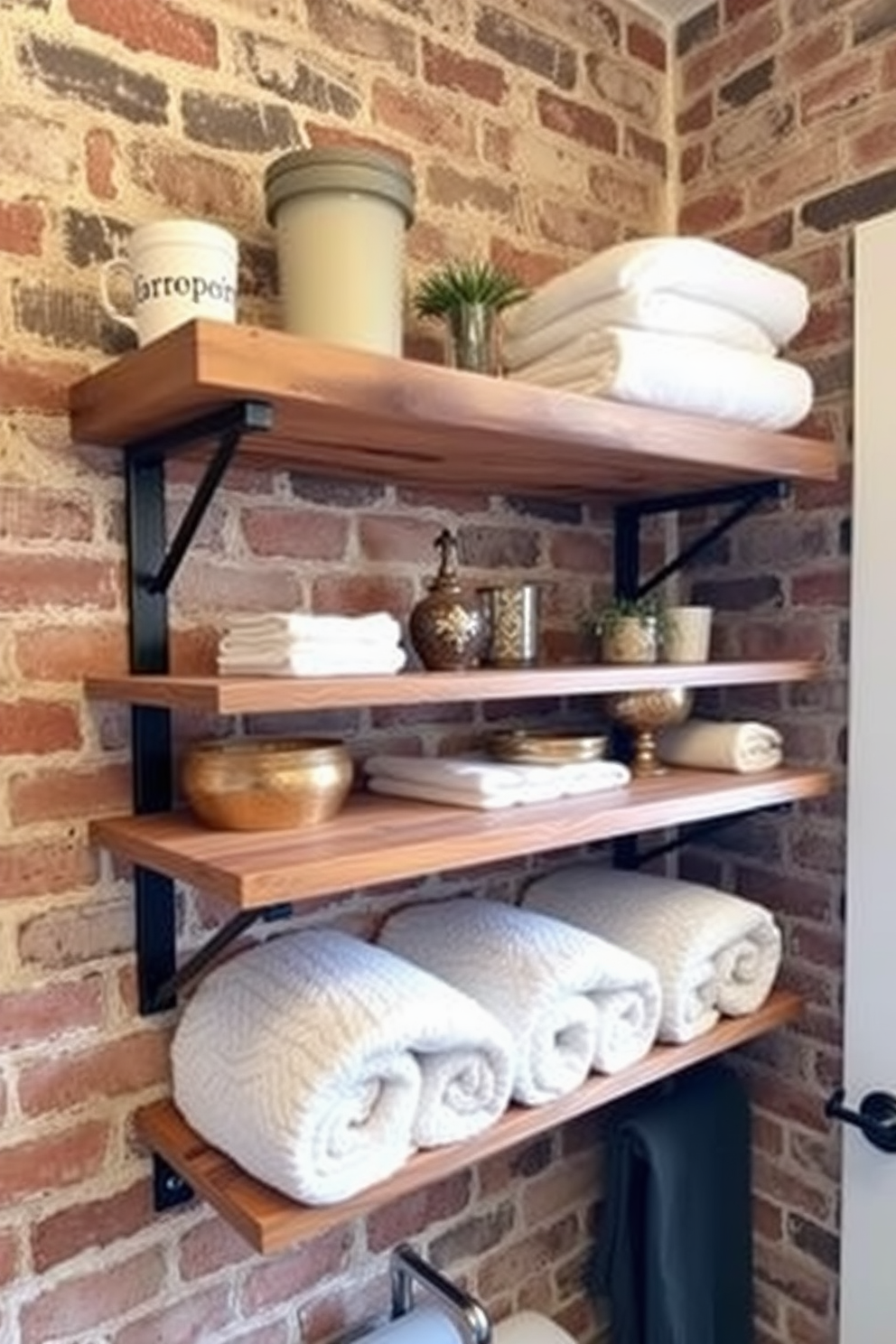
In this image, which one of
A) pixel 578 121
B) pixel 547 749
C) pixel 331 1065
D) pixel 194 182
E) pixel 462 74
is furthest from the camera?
pixel 578 121

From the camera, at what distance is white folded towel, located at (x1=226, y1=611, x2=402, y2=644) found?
81 centimetres

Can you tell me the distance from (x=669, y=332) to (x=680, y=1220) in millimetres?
1044

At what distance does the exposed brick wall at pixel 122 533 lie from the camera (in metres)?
0.87

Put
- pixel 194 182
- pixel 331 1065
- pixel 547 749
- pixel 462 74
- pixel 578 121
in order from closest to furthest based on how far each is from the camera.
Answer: pixel 331 1065 → pixel 194 182 → pixel 547 749 → pixel 462 74 → pixel 578 121

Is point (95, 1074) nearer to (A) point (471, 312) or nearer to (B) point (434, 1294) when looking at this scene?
(B) point (434, 1294)

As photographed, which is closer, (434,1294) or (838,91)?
(434,1294)

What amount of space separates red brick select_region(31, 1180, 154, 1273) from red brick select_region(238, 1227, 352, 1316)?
156mm

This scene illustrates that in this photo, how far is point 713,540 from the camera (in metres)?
1.32

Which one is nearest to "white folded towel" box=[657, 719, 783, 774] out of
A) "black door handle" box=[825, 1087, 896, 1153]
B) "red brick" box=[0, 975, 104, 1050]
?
"black door handle" box=[825, 1087, 896, 1153]

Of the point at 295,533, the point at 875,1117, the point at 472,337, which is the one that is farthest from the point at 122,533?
the point at 875,1117

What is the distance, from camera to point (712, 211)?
138 cm

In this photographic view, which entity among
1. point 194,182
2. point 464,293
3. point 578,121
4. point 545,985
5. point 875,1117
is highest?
point 578,121

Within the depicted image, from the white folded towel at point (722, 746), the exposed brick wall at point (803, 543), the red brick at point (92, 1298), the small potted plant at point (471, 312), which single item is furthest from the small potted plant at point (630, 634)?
the red brick at point (92, 1298)

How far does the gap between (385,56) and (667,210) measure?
0.50 metres
